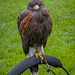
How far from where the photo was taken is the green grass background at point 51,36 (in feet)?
10.4

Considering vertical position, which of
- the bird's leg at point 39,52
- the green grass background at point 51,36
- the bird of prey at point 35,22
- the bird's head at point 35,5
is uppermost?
the bird's head at point 35,5

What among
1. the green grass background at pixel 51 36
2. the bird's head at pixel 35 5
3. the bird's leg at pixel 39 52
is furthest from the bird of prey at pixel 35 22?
the green grass background at pixel 51 36

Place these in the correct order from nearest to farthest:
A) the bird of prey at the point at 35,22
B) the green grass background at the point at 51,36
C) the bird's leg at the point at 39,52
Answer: the bird of prey at the point at 35,22, the bird's leg at the point at 39,52, the green grass background at the point at 51,36

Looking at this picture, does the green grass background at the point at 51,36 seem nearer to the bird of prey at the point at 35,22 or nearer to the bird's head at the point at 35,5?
the bird of prey at the point at 35,22

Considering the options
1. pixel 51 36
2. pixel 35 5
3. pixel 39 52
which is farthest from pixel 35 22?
pixel 51 36

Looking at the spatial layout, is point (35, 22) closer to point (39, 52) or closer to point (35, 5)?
A: point (35, 5)

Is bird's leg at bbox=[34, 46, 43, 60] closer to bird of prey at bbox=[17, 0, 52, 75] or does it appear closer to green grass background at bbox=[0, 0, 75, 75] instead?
bird of prey at bbox=[17, 0, 52, 75]

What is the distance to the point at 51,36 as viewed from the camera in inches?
156

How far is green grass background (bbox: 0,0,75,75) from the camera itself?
3160 millimetres

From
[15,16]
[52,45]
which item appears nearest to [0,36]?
[15,16]

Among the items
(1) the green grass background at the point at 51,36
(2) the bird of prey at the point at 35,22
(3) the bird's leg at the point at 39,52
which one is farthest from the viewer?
(1) the green grass background at the point at 51,36

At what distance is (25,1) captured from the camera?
5949 mm

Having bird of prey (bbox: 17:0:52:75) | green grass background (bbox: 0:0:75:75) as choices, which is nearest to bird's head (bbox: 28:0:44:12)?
bird of prey (bbox: 17:0:52:75)

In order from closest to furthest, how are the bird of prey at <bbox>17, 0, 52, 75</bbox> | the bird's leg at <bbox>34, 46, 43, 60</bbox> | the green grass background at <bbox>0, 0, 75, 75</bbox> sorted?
the bird of prey at <bbox>17, 0, 52, 75</bbox>, the bird's leg at <bbox>34, 46, 43, 60</bbox>, the green grass background at <bbox>0, 0, 75, 75</bbox>
